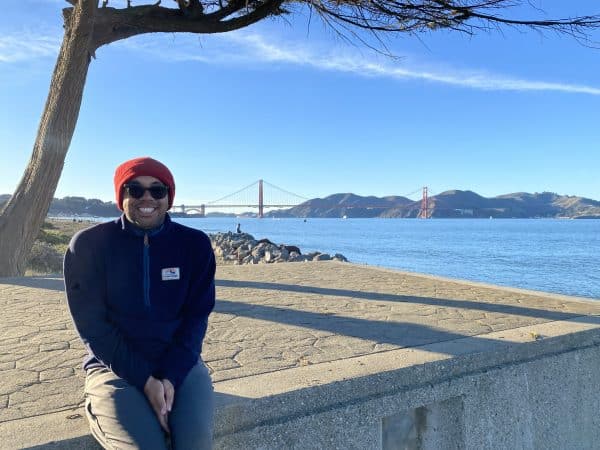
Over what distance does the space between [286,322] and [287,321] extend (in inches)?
1.6

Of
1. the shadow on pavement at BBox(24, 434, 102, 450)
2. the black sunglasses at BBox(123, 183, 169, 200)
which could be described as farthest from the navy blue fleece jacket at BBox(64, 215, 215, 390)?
the shadow on pavement at BBox(24, 434, 102, 450)

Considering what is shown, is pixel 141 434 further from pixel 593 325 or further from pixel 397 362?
pixel 593 325

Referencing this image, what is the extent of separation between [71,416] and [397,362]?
5.66 ft

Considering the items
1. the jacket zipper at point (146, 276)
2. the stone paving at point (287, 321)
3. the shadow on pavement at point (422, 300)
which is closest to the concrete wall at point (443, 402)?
the stone paving at point (287, 321)

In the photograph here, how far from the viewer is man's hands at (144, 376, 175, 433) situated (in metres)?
2.03

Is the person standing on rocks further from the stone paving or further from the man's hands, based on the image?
the stone paving

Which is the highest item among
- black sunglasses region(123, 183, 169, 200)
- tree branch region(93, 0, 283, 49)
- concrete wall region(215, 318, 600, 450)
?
tree branch region(93, 0, 283, 49)

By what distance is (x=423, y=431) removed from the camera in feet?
10.4

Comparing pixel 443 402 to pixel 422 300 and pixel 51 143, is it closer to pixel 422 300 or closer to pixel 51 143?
pixel 422 300

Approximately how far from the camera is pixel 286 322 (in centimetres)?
436

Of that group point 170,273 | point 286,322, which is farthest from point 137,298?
point 286,322

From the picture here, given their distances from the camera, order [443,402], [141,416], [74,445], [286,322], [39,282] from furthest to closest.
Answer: [39,282], [286,322], [443,402], [74,445], [141,416]

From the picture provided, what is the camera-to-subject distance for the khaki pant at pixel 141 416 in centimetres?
194

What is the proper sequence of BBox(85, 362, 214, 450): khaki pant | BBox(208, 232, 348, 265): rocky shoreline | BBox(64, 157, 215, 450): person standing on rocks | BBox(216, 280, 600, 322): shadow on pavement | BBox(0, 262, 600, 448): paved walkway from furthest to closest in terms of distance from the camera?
1. BBox(208, 232, 348, 265): rocky shoreline
2. BBox(216, 280, 600, 322): shadow on pavement
3. BBox(0, 262, 600, 448): paved walkway
4. BBox(64, 157, 215, 450): person standing on rocks
5. BBox(85, 362, 214, 450): khaki pant
